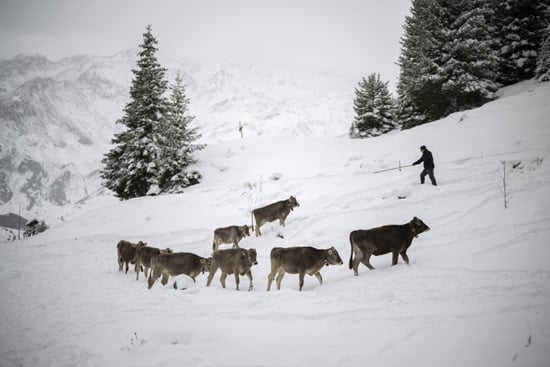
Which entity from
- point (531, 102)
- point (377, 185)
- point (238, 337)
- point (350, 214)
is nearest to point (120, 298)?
point (238, 337)

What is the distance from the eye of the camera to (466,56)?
77.0 feet

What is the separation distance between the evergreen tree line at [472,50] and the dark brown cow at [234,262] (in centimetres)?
2351

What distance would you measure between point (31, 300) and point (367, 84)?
3666 cm

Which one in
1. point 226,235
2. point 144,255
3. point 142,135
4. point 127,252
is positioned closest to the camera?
point 144,255

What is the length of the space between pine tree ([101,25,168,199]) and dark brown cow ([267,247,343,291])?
17.8m

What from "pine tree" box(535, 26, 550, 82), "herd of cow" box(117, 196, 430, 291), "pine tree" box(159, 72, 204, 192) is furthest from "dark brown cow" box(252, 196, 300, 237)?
"pine tree" box(535, 26, 550, 82)

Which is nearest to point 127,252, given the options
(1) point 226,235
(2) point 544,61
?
(1) point 226,235

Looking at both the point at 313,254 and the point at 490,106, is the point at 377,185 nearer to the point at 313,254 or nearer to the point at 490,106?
the point at 313,254

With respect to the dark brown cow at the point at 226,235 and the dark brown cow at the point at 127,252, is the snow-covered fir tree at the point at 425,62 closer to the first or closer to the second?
the dark brown cow at the point at 226,235

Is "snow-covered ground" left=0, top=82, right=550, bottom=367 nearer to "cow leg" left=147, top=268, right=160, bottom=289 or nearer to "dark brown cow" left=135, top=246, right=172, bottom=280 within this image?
"cow leg" left=147, top=268, right=160, bottom=289

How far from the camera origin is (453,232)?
29.2ft

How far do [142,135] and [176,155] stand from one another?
122 inches

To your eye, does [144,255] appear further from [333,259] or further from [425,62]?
[425,62]

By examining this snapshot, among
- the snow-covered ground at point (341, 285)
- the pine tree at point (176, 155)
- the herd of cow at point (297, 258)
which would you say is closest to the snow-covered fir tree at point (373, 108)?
the snow-covered ground at point (341, 285)
